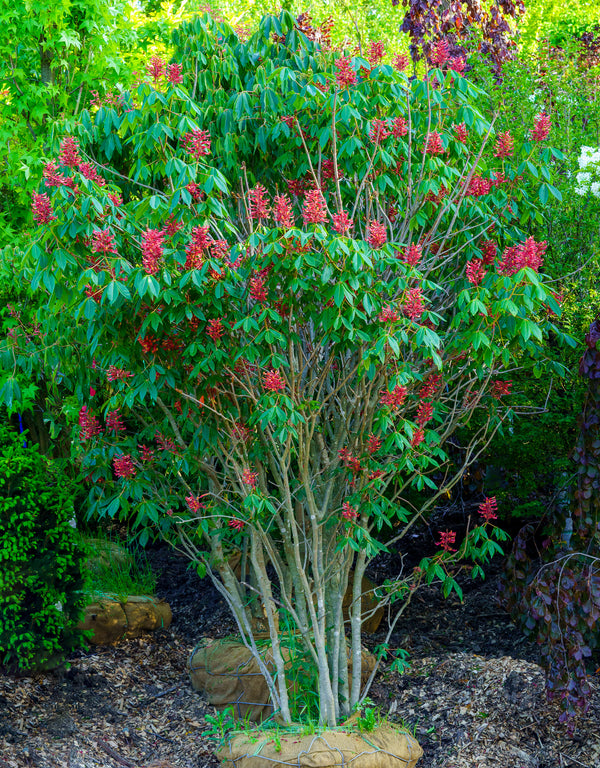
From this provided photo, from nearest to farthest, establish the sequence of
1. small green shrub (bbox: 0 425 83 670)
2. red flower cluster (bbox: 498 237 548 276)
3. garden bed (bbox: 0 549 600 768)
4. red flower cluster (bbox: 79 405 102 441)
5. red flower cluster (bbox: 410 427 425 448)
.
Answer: red flower cluster (bbox: 498 237 548 276), red flower cluster (bbox: 410 427 425 448), red flower cluster (bbox: 79 405 102 441), garden bed (bbox: 0 549 600 768), small green shrub (bbox: 0 425 83 670)

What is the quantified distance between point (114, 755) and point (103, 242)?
2946 millimetres

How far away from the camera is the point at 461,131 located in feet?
11.9

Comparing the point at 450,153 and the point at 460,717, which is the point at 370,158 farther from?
the point at 460,717

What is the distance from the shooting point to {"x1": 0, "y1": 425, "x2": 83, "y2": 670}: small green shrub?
4.34 m

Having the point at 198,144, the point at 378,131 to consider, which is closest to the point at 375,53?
the point at 378,131

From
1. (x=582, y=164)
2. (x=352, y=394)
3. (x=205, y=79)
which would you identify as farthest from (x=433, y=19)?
(x=352, y=394)

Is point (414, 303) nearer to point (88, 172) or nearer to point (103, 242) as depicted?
point (103, 242)

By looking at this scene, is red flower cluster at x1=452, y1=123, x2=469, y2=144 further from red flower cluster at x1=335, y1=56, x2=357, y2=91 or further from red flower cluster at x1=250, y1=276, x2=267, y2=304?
red flower cluster at x1=250, y1=276, x2=267, y2=304

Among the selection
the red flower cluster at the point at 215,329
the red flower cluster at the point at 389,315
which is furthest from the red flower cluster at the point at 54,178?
the red flower cluster at the point at 389,315

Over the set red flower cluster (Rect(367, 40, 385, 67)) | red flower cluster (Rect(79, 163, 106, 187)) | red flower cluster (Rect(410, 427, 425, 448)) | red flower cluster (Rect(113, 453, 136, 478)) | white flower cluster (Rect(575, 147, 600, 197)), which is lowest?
red flower cluster (Rect(113, 453, 136, 478))

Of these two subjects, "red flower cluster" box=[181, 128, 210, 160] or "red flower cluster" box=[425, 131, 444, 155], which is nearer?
"red flower cluster" box=[181, 128, 210, 160]

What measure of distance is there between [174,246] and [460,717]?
304 centimetres

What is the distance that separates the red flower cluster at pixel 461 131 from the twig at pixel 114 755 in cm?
382

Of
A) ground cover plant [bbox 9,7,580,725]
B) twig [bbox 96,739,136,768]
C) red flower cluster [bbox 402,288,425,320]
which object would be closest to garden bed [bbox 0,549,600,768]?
twig [bbox 96,739,136,768]
